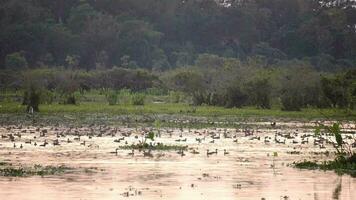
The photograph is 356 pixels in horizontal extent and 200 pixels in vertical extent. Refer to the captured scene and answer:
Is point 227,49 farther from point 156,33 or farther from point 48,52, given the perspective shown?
point 48,52

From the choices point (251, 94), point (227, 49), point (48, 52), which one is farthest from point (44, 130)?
point (227, 49)

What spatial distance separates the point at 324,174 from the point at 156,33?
89234 mm

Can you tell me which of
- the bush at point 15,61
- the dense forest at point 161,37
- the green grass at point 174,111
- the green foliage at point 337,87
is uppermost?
the dense forest at point 161,37

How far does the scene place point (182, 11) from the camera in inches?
4724

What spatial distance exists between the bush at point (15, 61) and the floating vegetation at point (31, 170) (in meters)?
72.4

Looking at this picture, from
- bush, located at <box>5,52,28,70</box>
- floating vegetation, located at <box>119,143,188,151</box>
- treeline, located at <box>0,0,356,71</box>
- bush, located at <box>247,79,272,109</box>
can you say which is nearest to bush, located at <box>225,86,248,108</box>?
bush, located at <box>247,79,272,109</box>

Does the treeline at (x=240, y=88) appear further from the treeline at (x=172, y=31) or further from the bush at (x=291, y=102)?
the treeline at (x=172, y=31)

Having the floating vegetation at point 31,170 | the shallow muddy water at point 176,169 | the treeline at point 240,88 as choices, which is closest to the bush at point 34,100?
the treeline at point 240,88

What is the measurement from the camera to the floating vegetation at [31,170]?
20.9 meters

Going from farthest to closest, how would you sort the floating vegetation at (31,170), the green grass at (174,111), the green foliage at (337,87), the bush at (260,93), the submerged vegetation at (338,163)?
the bush at (260,93) < the green foliage at (337,87) < the green grass at (174,111) < the submerged vegetation at (338,163) < the floating vegetation at (31,170)

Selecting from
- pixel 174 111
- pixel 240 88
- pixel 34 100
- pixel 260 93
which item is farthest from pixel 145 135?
pixel 240 88

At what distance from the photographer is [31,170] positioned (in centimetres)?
2161

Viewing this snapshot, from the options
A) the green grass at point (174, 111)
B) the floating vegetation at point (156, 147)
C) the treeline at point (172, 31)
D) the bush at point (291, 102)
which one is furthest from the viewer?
the treeline at point (172, 31)

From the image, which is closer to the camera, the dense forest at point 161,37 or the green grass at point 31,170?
the green grass at point 31,170
